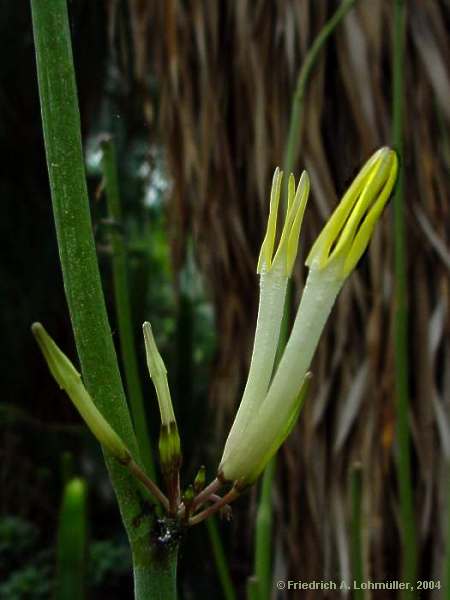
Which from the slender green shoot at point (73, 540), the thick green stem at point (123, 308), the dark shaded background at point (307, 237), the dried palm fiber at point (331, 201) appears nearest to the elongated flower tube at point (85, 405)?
the slender green shoot at point (73, 540)

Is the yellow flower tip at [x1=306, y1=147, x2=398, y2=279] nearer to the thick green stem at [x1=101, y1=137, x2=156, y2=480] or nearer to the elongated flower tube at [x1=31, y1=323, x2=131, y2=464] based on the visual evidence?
the elongated flower tube at [x1=31, y1=323, x2=131, y2=464]

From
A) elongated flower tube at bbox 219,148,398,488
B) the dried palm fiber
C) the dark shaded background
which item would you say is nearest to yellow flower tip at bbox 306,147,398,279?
elongated flower tube at bbox 219,148,398,488

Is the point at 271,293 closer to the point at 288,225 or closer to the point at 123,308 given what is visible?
the point at 288,225

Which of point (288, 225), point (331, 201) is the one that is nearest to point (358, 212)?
point (288, 225)

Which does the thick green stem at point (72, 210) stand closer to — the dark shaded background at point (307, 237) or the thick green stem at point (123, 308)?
the thick green stem at point (123, 308)

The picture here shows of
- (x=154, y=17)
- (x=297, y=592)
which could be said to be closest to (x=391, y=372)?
(x=297, y=592)

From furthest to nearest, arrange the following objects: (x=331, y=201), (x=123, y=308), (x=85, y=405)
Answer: (x=331, y=201), (x=123, y=308), (x=85, y=405)
